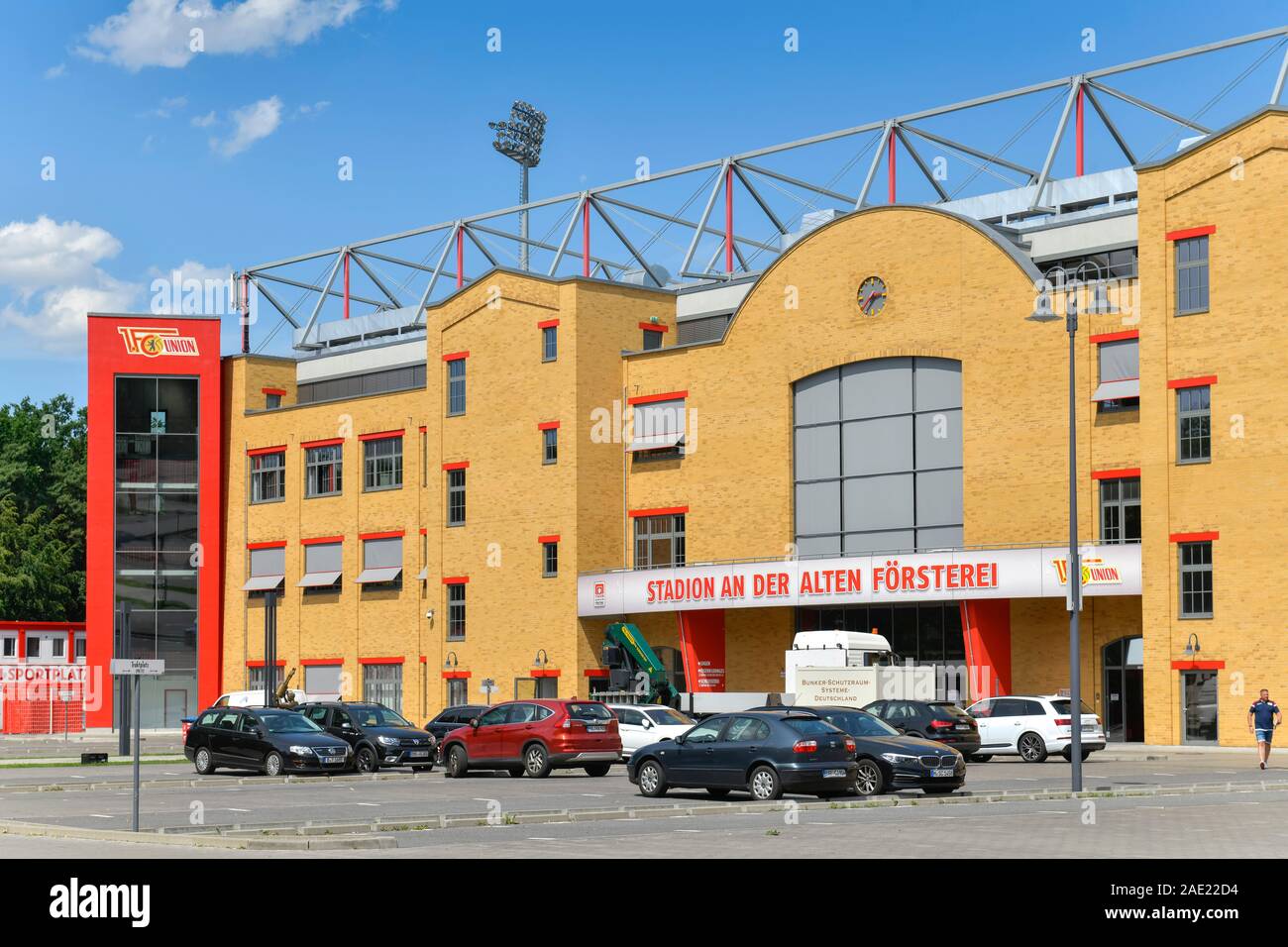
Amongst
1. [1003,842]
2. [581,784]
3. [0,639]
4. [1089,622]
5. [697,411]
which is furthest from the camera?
[0,639]

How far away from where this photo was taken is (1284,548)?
145 feet

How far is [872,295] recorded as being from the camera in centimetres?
5478

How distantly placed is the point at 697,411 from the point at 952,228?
11.2 meters

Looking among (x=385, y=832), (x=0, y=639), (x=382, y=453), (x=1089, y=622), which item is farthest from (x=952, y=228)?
(x=0, y=639)

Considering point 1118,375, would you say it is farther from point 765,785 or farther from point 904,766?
point 765,785

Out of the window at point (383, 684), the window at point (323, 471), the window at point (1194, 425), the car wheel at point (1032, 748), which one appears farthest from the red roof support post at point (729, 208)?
the car wheel at point (1032, 748)

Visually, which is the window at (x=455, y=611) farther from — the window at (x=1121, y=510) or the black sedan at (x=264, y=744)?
the black sedan at (x=264, y=744)

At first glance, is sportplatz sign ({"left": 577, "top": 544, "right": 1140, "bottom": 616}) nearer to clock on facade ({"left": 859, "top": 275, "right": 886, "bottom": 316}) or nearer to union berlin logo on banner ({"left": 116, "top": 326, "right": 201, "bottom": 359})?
clock on facade ({"left": 859, "top": 275, "right": 886, "bottom": 316})

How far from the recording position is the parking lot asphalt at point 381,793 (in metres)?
24.6

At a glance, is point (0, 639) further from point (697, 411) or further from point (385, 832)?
point (385, 832)

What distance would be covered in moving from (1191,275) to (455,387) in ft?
93.4

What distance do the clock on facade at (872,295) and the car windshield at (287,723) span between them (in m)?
24.3

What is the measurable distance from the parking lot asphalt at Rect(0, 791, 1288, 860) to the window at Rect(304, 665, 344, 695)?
154ft
